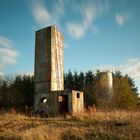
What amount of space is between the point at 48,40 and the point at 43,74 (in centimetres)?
342

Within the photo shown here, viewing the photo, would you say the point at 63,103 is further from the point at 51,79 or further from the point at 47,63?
the point at 47,63

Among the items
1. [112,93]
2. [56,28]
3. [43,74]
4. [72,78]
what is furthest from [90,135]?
[72,78]

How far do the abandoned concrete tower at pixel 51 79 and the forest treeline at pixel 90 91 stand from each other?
6.58 metres

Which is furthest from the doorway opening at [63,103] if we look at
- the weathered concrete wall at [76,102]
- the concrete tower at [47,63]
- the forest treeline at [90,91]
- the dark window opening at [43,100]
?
the forest treeline at [90,91]

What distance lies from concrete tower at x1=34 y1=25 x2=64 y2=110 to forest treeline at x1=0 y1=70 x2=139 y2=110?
22.1 feet

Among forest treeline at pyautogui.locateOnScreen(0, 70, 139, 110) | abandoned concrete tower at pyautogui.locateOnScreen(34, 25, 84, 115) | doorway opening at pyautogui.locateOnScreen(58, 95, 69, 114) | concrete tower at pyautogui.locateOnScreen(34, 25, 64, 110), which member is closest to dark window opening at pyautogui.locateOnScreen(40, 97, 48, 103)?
abandoned concrete tower at pyautogui.locateOnScreen(34, 25, 84, 115)

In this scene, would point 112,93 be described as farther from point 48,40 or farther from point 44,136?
point 44,136

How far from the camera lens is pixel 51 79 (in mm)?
19766

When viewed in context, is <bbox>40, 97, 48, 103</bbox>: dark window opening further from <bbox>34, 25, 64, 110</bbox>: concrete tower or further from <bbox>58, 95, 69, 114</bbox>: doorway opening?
<bbox>58, 95, 69, 114</bbox>: doorway opening

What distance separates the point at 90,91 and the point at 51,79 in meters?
14.7

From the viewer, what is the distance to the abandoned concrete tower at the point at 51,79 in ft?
61.7

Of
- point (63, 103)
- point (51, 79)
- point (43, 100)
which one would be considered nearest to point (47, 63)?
point (51, 79)

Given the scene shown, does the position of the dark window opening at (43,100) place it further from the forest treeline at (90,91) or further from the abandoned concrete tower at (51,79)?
the forest treeline at (90,91)

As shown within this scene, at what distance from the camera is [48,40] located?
20750mm
